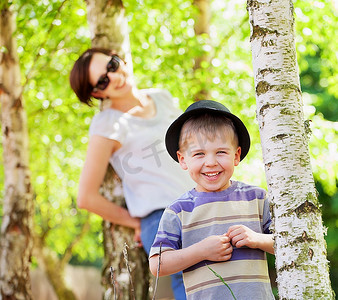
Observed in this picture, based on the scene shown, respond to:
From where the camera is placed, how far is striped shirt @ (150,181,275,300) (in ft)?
7.57

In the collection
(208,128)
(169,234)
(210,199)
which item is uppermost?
(208,128)

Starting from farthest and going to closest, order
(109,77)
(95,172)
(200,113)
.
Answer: (109,77) → (95,172) → (200,113)

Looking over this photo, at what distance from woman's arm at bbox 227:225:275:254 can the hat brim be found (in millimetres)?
403

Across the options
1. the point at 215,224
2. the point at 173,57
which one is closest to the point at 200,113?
the point at 215,224

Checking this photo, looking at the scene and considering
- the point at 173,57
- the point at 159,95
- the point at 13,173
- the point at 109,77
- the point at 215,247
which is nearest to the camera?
the point at 215,247

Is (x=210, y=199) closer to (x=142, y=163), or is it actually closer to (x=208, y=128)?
(x=208, y=128)

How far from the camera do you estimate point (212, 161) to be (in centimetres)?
234

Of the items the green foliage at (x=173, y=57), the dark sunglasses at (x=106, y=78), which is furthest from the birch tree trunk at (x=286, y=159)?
the green foliage at (x=173, y=57)

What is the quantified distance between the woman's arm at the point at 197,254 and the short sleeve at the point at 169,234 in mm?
42

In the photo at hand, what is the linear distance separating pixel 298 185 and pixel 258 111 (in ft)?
1.13

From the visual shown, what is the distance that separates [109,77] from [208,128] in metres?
1.44

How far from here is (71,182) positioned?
10.8m

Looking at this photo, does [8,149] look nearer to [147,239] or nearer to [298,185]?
[147,239]

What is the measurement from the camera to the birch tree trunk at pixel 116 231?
4090 millimetres
